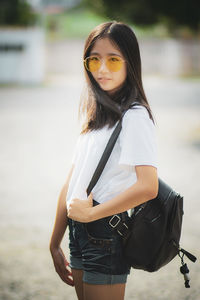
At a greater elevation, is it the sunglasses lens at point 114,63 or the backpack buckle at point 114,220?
the sunglasses lens at point 114,63

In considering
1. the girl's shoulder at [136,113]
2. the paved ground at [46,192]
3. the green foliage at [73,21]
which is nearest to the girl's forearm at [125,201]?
the girl's shoulder at [136,113]

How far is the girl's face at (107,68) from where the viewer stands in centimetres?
164

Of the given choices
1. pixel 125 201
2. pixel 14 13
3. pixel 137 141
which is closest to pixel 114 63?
pixel 137 141

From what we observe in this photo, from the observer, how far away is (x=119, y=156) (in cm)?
159

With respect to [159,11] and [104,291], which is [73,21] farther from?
[104,291]

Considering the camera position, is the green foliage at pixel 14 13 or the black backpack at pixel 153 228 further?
the green foliage at pixel 14 13

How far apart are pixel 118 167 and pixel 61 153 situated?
6.36m

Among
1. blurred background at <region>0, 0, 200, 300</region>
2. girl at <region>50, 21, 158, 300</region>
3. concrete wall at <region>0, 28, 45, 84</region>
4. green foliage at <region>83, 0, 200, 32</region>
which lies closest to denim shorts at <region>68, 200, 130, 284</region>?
girl at <region>50, 21, 158, 300</region>

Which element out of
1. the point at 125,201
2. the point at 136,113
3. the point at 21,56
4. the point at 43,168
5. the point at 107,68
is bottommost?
the point at 21,56

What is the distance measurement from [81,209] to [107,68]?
1.77 ft

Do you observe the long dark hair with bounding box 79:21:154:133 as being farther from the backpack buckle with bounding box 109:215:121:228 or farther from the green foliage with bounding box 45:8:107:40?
the green foliage with bounding box 45:8:107:40

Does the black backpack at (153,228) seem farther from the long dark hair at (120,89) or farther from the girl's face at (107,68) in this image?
the girl's face at (107,68)

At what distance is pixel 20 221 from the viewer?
4.41 meters

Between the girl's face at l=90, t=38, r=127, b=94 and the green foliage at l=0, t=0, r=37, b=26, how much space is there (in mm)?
40346
